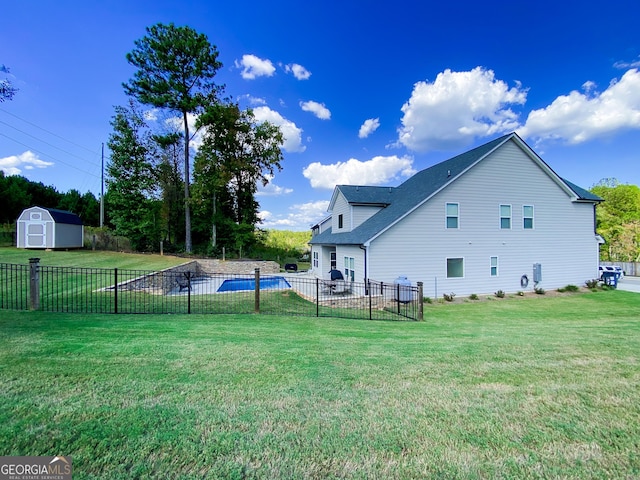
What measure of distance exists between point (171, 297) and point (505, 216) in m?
16.1

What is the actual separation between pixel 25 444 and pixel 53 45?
1857 cm

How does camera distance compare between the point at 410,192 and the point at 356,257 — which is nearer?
the point at 356,257

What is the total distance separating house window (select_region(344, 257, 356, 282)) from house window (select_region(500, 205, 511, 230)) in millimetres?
7760

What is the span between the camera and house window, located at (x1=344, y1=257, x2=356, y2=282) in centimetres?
1429

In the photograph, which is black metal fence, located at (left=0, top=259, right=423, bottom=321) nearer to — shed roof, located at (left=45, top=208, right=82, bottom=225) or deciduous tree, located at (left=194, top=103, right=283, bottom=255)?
shed roof, located at (left=45, top=208, right=82, bottom=225)

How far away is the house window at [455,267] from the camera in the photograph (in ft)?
44.4

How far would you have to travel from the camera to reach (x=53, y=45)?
13.1 metres

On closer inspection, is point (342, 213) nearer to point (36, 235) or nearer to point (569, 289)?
point (569, 289)

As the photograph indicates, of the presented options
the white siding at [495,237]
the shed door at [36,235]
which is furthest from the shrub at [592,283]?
the shed door at [36,235]

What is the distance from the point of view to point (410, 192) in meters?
16.1

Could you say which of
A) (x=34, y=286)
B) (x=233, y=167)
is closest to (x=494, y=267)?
(x=34, y=286)

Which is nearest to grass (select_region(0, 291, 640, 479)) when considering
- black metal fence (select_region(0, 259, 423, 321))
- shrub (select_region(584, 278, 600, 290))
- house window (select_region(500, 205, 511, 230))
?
black metal fence (select_region(0, 259, 423, 321))

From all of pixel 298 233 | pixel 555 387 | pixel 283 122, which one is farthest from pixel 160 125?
pixel 555 387

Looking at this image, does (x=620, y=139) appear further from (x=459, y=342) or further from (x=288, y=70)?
(x=459, y=342)
